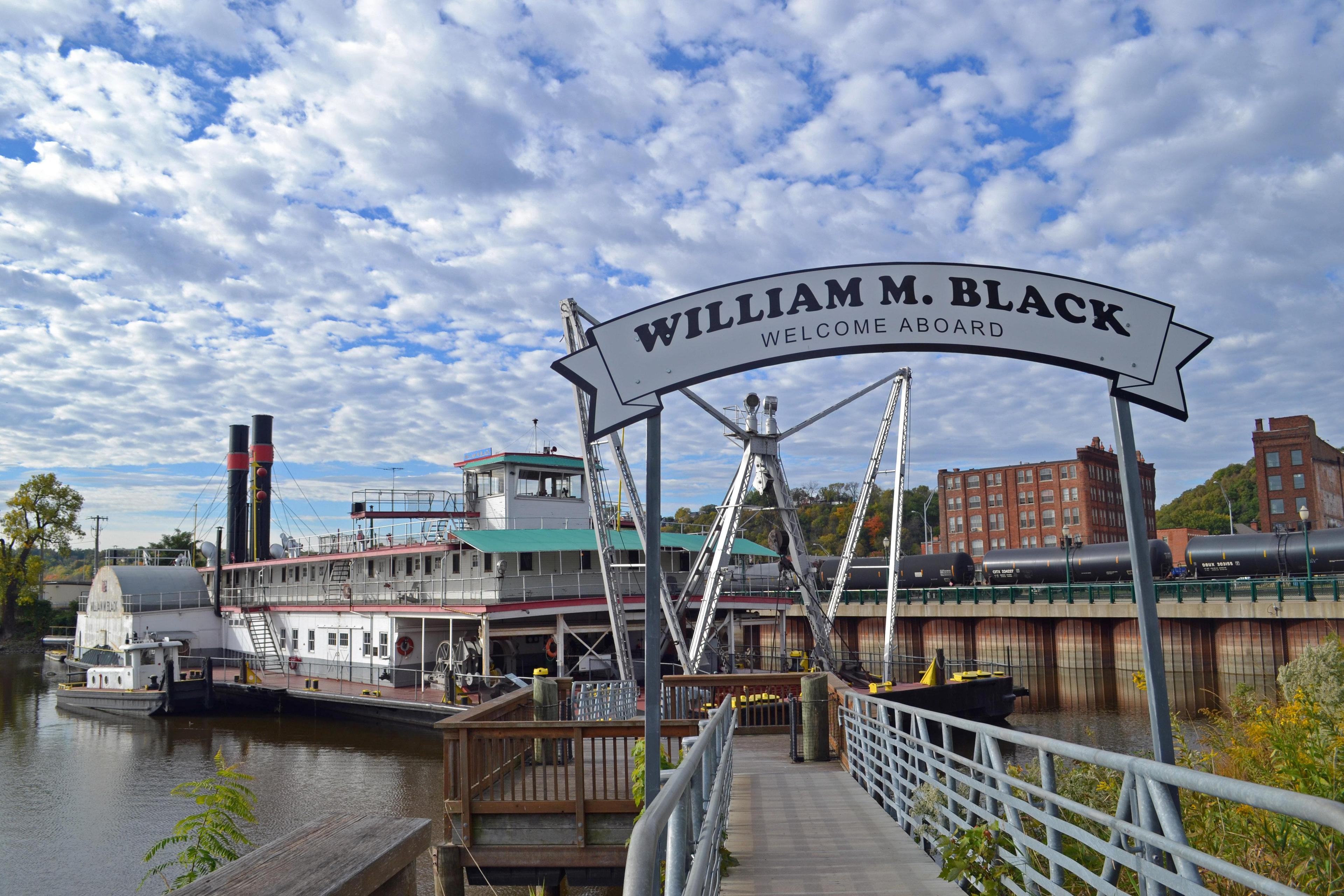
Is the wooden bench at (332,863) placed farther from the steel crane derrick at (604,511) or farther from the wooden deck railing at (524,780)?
the steel crane derrick at (604,511)

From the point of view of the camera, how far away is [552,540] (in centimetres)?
2900

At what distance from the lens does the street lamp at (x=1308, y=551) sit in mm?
29984

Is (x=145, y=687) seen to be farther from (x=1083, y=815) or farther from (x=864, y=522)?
(x=864, y=522)

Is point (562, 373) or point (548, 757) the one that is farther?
point (548, 757)

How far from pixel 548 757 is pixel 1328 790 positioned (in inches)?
376

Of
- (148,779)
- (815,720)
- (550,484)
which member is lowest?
(148,779)

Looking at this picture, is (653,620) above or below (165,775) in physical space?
above

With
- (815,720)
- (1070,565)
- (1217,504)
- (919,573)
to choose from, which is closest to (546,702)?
(815,720)

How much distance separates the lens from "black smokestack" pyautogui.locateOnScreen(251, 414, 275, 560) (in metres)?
49.4

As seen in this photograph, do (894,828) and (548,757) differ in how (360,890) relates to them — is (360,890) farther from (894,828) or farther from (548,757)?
(548,757)

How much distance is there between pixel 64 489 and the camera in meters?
70.1

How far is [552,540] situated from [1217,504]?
362 ft

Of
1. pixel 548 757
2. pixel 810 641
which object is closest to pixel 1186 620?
pixel 810 641

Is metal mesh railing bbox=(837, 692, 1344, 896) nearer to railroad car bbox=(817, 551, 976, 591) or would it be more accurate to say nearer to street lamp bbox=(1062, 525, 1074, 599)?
street lamp bbox=(1062, 525, 1074, 599)
